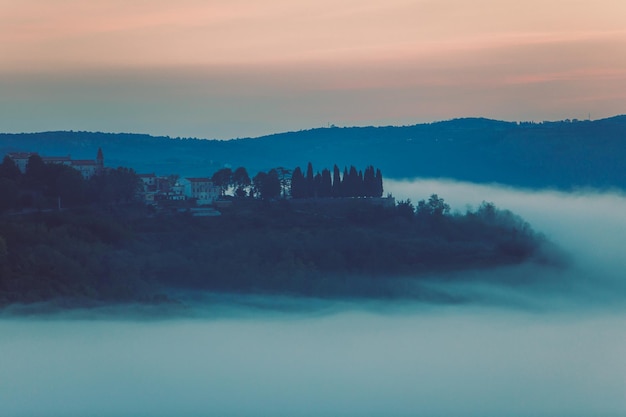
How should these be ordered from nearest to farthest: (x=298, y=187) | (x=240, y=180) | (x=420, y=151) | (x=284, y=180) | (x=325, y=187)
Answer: (x=298, y=187)
(x=325, y=187)
(x=240, y=180)
(x=284, y=180)
(x=420, y=151)

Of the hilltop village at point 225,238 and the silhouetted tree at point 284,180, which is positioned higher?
the silhouetted tree at point 284,180

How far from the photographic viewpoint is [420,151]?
82.7 meters

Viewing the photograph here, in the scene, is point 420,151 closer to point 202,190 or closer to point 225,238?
point 202,190

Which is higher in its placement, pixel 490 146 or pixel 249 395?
pixel 490 146

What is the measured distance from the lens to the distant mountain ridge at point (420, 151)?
7312cm

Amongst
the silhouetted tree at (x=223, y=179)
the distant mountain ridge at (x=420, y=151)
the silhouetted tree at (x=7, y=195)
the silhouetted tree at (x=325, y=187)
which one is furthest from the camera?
the distant mountain ridge at (x=420, y=151)

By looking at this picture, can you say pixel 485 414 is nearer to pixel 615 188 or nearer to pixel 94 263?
pixel 94 263

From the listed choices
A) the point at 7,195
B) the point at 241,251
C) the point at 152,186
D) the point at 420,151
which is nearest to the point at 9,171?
the point at 7,195

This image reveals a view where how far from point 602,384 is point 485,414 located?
4.78 metres

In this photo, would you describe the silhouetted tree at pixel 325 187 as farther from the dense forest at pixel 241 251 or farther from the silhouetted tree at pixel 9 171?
the silhouetted tree at pixel 9 171

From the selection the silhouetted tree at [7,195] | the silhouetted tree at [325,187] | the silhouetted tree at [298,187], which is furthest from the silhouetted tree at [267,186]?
the silhouetted tree at [7,195]

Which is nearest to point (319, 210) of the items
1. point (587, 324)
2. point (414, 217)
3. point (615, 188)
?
point (414, 217)

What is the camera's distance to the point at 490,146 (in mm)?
79812

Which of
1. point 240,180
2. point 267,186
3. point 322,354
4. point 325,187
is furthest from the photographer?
point 240,180
